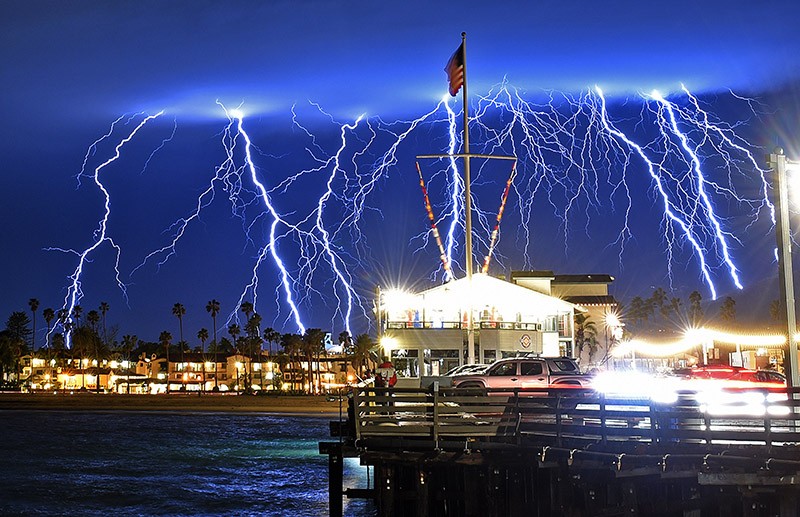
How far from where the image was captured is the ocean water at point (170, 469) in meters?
30.1

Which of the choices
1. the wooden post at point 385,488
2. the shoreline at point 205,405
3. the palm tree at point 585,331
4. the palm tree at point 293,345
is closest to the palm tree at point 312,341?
the palm tree at point 293,345

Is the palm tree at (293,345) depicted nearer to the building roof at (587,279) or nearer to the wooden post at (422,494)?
the building roof at (587,279)

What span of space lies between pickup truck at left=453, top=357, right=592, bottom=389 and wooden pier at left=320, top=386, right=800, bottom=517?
258 inches

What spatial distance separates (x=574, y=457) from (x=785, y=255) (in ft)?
19.2

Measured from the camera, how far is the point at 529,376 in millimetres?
31734

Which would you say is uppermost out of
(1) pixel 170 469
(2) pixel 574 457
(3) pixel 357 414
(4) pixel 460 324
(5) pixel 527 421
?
(4) pixel 460 324

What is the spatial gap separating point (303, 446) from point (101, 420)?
29438mm

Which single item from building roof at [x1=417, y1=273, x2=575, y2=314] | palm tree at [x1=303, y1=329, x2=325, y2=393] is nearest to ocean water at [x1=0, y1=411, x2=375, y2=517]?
building roof at [x1=417, y1=273, x2=575, y2=314]

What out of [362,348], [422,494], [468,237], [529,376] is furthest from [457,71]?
[362,348]

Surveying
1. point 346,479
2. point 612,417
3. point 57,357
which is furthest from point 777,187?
point 57,357

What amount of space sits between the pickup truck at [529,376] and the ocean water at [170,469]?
18.2 feet

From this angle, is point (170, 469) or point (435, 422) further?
point (170, 469)

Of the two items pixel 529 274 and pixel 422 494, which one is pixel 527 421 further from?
pixel 529 274

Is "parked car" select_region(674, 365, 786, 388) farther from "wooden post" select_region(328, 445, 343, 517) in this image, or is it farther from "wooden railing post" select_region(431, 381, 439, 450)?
"wooden railing post" select_region(431, 381, 439, 450)
